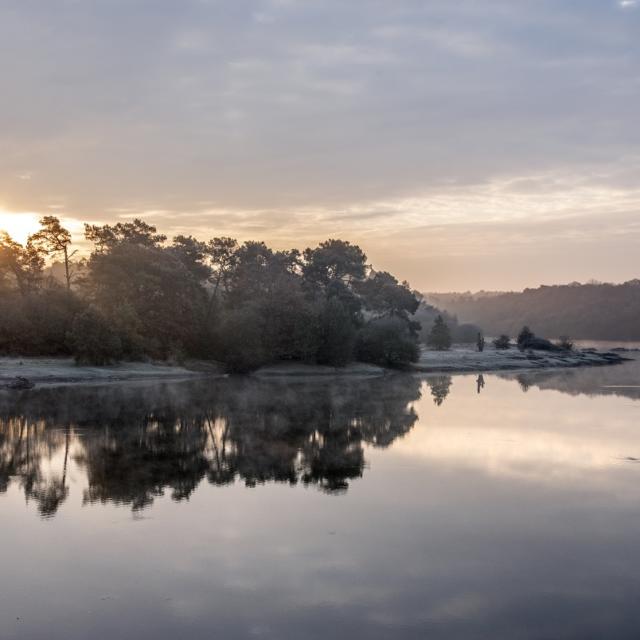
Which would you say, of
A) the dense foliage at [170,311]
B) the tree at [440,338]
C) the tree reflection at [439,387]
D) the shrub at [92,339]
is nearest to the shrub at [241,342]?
the dense foliage at [170,311]

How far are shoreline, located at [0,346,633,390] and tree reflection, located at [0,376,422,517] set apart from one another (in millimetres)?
7303

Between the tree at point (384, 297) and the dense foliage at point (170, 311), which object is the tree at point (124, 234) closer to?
the dense foliage at point (170, 311)

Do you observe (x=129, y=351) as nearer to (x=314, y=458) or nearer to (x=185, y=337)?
(x=185, y=337)

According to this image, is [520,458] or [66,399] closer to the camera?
[520,458]

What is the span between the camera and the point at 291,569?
12312 millimetres

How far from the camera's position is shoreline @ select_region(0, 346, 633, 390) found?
54.6 meters

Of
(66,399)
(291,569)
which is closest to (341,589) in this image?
(291,569)

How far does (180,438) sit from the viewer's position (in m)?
27.4

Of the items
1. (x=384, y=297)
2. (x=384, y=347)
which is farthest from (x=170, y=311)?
(x=384, y=297)

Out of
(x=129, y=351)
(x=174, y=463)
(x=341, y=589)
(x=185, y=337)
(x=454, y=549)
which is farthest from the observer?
(x=185, y=337)

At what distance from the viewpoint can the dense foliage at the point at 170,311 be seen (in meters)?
60.9

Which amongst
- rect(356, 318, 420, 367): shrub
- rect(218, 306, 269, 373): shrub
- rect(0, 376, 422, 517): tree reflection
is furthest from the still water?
rect(356, 318, 420, 367): shrub

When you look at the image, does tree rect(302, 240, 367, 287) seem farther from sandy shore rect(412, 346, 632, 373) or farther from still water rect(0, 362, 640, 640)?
still water rect(0, 362, 640, 640)

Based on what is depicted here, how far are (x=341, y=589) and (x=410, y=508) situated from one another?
563 cm
